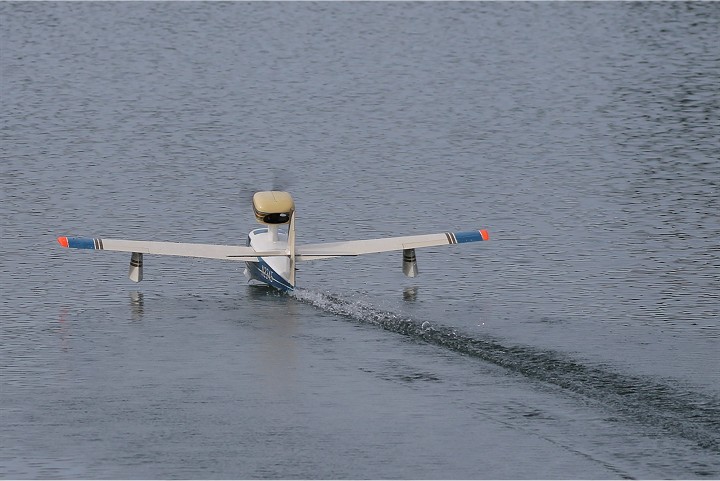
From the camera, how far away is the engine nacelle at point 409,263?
150 ft

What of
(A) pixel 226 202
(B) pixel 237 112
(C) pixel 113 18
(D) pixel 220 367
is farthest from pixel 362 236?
(C) pixel 113 18

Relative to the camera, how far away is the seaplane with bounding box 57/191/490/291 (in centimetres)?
4356

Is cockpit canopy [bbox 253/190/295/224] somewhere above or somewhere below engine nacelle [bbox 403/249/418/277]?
above

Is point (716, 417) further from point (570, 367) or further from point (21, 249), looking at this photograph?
point (21, 249)

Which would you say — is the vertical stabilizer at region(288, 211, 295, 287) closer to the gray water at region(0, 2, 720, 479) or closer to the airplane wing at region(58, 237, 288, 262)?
the airplane wing at region(58, 237, 288, 262)

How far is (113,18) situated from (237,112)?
5579 centimetres

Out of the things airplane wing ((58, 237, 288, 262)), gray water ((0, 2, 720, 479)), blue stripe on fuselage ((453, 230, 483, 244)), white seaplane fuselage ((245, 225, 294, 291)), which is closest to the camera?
gray water ((0, 2, 720, 479))

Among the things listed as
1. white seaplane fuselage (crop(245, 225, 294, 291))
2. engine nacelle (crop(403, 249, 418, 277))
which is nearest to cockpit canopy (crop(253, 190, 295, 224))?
white seaplane fuselage (crop(245, 225, 294, 291))

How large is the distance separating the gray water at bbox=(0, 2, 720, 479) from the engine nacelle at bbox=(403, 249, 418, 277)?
45 cm

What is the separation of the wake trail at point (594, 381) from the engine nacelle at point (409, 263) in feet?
13.8

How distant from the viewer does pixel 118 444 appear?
29828 millimetres

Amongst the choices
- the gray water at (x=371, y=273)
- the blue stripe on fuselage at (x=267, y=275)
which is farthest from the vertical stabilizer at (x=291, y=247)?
the gray water at (x=371, y=273)

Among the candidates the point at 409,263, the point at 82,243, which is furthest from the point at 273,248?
the point at 82,243

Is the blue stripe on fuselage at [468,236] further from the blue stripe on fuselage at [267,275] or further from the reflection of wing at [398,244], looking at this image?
the blue stripe on fuselage at [267,275]
